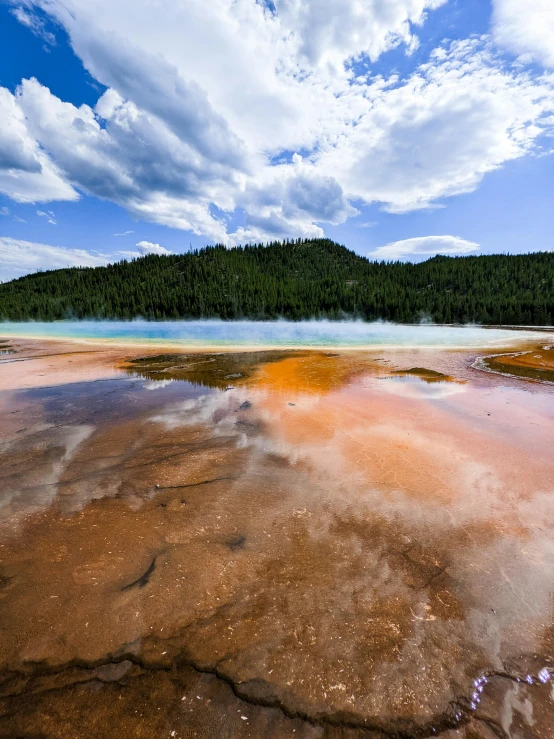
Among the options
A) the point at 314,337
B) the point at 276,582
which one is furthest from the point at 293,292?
the point at 276,582

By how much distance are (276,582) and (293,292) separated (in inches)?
4204

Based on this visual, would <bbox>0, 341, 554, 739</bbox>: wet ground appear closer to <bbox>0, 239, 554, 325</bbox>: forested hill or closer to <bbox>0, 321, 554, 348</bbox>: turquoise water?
<bbox>0, 321, 554, 348</bbox>: turquoise water

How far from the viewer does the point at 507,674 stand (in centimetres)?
236

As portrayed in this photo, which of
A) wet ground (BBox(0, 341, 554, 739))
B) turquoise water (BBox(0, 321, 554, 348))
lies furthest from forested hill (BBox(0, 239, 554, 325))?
wet ground (BBox(0, 341, 554, 739))

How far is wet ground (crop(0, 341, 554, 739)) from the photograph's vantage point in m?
2.14

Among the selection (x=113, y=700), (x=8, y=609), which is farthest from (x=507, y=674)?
(x=8, y=609)

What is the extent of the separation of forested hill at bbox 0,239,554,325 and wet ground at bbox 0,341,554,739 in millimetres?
79371

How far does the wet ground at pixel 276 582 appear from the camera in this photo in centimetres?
214

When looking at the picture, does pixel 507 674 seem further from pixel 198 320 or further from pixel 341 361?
pixel 198 320

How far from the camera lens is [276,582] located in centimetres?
310

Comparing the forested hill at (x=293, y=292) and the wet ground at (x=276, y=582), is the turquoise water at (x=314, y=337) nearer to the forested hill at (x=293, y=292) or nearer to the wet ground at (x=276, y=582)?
the wet ground at (x=276, y=582)

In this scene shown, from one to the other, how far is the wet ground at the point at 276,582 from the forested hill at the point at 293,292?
260 feet

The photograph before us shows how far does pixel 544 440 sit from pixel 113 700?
25.5 feet

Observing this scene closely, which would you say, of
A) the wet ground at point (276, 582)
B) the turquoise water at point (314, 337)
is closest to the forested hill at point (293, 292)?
the turquoise water at point (314, 337)
